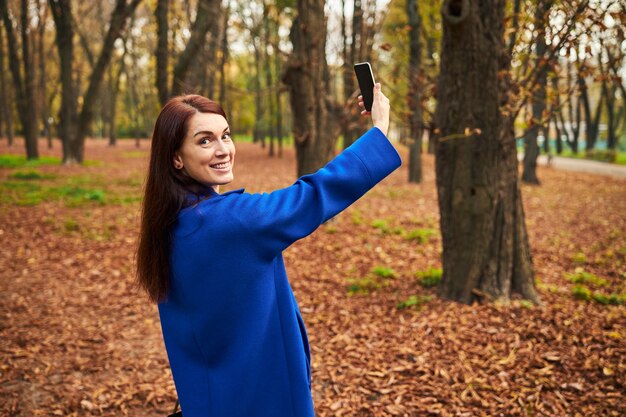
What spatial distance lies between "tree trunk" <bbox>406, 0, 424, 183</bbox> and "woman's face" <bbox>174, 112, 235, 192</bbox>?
140 inches

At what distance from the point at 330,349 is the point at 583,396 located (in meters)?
2.03

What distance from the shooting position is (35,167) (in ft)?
52.0

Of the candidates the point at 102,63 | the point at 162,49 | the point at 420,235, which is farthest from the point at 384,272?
the point at 102,63

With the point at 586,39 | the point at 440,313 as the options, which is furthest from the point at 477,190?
the point at 586,39

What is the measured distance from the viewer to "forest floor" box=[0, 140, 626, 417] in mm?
3379

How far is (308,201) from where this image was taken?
1.40 metres

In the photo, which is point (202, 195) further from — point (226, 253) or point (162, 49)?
point (162, 49)

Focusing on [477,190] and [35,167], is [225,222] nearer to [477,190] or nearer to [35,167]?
[477,190]

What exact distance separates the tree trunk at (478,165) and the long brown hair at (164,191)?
2.95 m

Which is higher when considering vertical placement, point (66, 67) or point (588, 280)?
point (66, 67)

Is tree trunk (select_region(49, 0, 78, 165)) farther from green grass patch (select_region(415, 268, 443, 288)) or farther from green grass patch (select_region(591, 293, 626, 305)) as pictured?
green grass patch (select_region(591, 293, 626, 305))

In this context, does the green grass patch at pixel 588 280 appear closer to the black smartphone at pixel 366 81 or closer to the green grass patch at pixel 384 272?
the green grass patch at pixel 384 272

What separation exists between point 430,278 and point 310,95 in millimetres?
4112

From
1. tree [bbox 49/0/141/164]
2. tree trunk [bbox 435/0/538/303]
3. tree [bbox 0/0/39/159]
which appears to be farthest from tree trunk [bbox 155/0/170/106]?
tree trunk [bbox 435/0/538/303]
